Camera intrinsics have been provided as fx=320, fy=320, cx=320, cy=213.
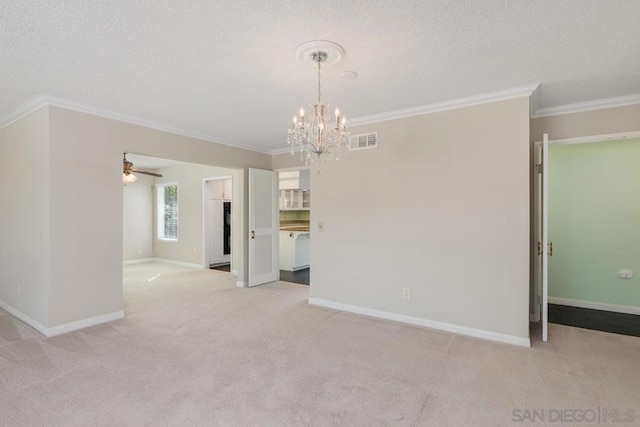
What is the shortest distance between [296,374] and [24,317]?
3549 mm

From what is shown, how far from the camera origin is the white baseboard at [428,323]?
10.6 feet

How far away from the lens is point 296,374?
262 cm

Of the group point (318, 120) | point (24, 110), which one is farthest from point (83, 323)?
point (318, 120)

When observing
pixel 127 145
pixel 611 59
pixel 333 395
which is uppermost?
pixel 611 59

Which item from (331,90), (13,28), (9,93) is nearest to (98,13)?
(13,28)

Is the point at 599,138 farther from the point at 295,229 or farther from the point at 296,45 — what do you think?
the point at 295,229

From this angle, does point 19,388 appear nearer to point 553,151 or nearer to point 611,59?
point 611,59

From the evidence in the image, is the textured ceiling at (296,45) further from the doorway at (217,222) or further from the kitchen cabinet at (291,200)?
the kitchen cabinet at (291,200)

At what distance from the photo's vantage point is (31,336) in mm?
3379

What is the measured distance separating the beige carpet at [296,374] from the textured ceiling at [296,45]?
2510 mm

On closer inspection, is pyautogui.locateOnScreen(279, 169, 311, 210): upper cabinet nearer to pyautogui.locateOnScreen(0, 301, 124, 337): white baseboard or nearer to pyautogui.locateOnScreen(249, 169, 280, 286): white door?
pyautogui.locateOnScreen(249, 169, 280, 286): white door

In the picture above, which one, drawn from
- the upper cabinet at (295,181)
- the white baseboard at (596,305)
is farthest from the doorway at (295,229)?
the white baseboard at (596,305)

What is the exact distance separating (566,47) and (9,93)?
16.5ft

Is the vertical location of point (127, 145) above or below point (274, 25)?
below
